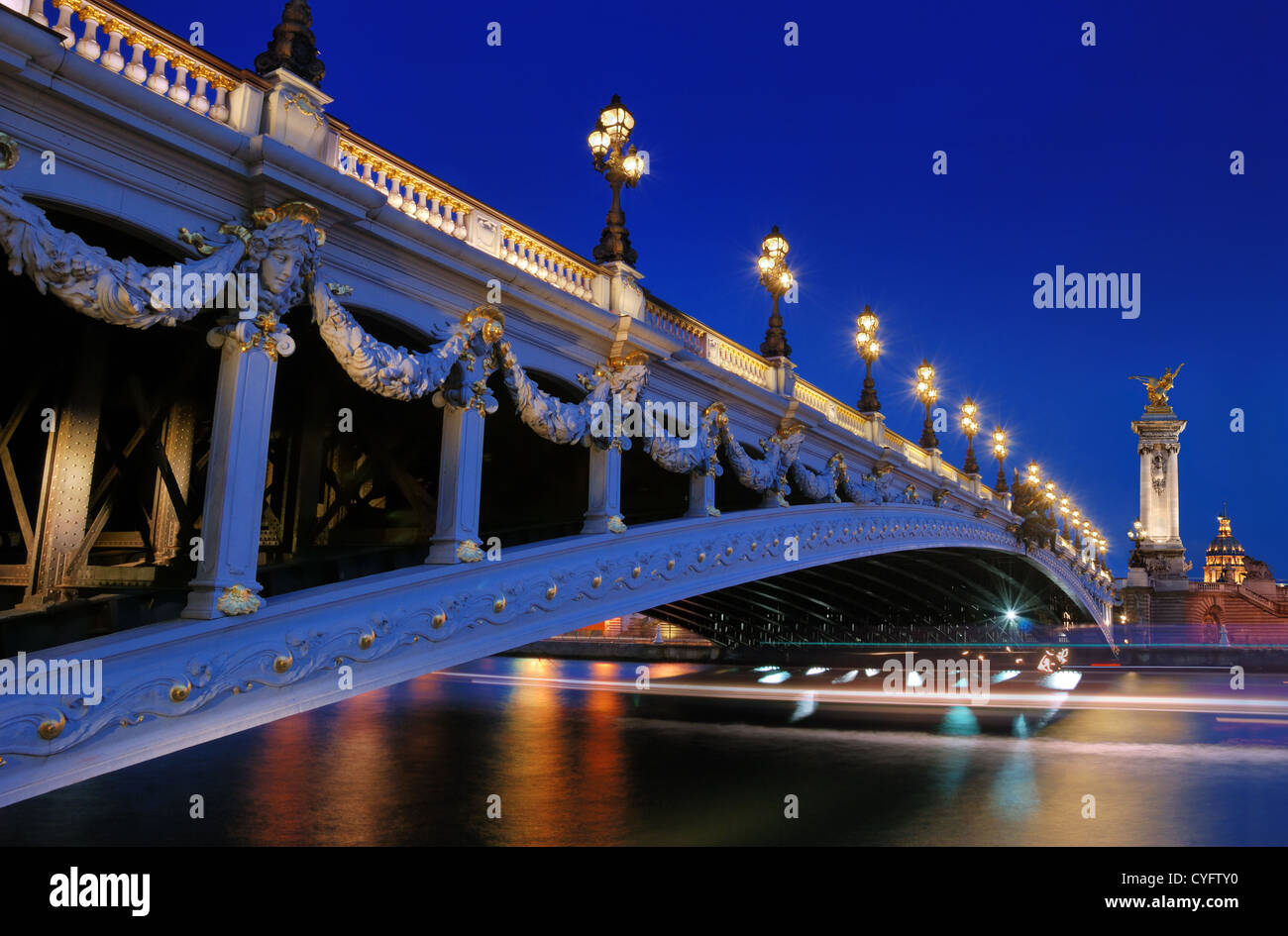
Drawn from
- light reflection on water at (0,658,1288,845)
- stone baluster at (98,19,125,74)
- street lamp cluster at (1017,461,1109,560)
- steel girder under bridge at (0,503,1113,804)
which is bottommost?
light reflection on water at (0,658,1288,845)

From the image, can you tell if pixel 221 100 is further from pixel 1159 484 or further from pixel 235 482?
pixel 1159 484

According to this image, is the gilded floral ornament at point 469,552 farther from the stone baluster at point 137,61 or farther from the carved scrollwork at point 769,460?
the carved scrollwork at point 769,460

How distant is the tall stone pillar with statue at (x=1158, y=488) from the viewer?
75.2 meters

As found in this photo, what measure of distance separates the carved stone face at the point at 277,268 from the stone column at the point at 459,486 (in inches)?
93.3

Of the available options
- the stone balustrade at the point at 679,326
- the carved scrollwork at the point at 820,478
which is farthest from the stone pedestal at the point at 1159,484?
the stone balustrade at the point at 679,326

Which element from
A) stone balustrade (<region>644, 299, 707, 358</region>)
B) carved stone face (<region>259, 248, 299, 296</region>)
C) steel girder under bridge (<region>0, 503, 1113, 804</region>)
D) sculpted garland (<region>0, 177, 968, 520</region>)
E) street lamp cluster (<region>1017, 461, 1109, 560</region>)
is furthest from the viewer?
street lamp cluster (<region>1017, 461, 1109, 560</region>)

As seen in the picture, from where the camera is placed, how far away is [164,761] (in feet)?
51.0

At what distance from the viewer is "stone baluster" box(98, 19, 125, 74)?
6.92 m

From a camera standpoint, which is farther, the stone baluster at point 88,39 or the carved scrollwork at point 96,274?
the stone baluster at point 88,39

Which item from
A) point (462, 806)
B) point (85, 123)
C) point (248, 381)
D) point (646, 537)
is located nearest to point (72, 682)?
point (248, 381)

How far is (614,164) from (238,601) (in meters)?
8.25

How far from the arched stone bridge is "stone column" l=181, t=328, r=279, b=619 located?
0.02 meters

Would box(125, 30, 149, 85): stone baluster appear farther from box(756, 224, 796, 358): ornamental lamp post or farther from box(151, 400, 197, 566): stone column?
box(756, 224, 796, 358): ornamental lamp post

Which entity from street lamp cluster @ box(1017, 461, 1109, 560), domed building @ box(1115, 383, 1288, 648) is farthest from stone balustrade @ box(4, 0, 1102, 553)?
domed building @ box(1115, 383, 1288, 648)
